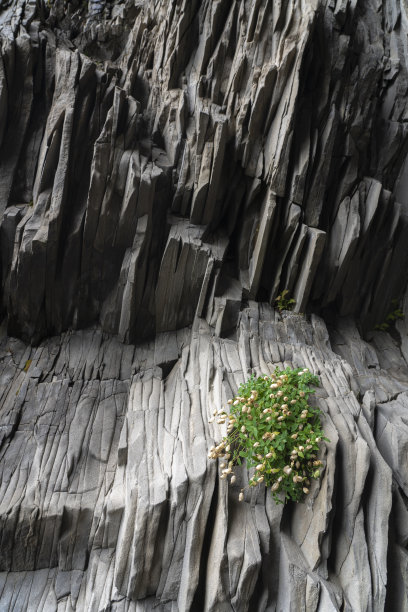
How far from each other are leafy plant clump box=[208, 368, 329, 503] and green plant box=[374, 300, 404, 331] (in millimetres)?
6600

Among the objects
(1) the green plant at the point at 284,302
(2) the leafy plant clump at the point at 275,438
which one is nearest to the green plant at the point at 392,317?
(1) the green plant at the point at 284,302

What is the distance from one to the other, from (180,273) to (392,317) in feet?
23.3

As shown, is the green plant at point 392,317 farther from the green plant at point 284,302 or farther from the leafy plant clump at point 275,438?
the leafy plant clump at point 275,438

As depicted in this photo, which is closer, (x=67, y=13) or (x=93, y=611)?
(x=93, y=611)

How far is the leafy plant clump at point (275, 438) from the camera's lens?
5586 millimetres

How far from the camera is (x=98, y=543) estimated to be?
6.32 metres

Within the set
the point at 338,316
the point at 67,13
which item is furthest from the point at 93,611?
the point at 67,13

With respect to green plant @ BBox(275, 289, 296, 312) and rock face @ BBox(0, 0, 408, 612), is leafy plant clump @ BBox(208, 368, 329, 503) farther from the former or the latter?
green plant @ BBox(275, 289, 296, 312)

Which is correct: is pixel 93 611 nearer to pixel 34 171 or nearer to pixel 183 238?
pixel 183 238

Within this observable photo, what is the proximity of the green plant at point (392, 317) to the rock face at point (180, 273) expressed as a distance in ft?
0.75

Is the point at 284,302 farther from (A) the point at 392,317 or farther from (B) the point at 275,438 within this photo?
(B) the point at 275,438

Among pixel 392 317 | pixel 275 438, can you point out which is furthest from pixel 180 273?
pixel 392 317

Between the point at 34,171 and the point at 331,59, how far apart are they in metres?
8.34

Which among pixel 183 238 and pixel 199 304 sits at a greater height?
pixel 183 238
